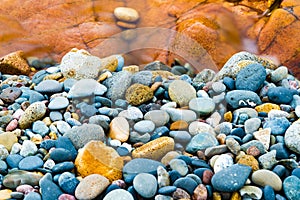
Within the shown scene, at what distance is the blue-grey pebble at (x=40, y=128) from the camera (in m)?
1.30

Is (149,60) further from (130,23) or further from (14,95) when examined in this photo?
(14,95)

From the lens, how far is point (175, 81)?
4.72 ft

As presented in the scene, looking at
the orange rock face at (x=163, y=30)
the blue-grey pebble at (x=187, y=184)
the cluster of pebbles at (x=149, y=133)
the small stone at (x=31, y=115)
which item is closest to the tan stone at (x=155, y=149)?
the cluster of pebbles at (x=149, y=133)

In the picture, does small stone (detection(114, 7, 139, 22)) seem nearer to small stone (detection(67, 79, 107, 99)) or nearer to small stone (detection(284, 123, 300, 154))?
small stone (detection(67, 79, 107, 99))

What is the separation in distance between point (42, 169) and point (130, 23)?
867 millimetres

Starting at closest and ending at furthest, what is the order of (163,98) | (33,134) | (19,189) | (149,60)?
(19,189), (33,134), (163,98), (149,60)

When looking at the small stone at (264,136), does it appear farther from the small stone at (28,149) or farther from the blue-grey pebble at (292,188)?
the small stone at (28,149)

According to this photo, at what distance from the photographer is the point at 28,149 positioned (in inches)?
48.2

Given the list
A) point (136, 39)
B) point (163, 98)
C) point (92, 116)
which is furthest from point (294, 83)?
point (92, 116)

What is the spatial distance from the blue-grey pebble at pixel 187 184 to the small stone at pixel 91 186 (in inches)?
7.3

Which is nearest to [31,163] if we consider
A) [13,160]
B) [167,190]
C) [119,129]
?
[13,160]

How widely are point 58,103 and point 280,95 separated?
0.74 meters

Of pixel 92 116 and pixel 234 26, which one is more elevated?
pixel 234 26

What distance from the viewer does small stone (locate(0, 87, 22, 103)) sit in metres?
1.49
